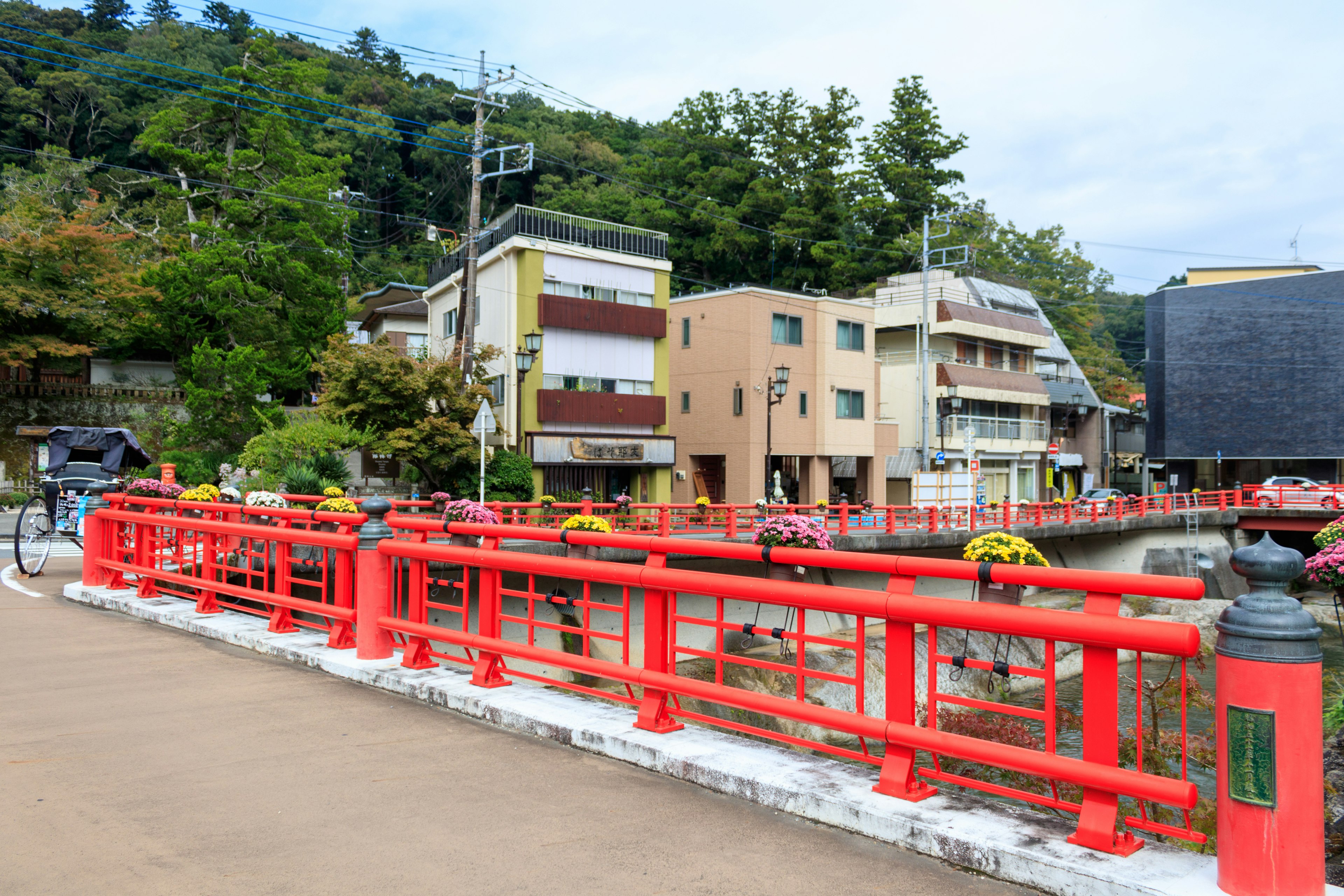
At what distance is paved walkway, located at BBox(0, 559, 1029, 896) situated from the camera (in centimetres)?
369

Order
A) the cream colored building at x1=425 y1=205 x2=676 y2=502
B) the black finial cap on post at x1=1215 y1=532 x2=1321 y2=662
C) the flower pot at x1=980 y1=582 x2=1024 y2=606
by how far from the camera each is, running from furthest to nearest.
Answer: the cream colored building at x1=425 y1=205 x2=676 y2=502
the flower pot at x1=980 y1=582 x2=1024 y2=606
the black finial cap on post at x1=1215 y1=532 x2=1321 y2=662

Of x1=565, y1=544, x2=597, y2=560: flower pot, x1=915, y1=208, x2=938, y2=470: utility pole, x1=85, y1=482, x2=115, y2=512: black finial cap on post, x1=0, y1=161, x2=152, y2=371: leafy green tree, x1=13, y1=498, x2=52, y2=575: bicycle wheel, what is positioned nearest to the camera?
x1=85, y1=482, x2=115, y2=512: black finial cap on post

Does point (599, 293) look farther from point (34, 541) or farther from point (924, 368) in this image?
point (34, 541)

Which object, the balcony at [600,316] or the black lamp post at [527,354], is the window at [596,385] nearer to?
the balcony at [600,316]

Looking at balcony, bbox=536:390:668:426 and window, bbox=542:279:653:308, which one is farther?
window, bbox=542:279:653:308

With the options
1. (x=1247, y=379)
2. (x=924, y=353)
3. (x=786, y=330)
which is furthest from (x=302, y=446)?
(x=1247, y=379)

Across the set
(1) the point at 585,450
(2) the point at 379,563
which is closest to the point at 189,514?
(2) the point at 379,563

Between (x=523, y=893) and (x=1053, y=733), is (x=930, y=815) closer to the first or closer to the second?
(x=1053, y=733)

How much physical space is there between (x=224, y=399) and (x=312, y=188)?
8.95 meters

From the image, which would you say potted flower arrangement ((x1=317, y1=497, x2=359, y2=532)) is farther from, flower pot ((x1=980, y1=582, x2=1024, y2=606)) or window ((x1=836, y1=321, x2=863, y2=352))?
window ((x1=836, y1=321, x2=863, y2=352))

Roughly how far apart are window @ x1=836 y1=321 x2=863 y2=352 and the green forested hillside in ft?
44.9

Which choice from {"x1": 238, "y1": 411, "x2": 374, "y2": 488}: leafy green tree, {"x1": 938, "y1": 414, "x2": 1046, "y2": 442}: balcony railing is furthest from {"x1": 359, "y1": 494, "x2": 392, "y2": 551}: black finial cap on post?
{"x1": 938, "y1": 414, "x2": 1046, "y2": 442}: balcony railing

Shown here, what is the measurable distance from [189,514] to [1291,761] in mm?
12688

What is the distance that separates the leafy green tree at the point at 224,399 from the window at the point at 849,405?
75.5 ft
